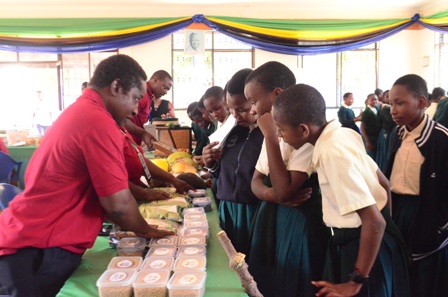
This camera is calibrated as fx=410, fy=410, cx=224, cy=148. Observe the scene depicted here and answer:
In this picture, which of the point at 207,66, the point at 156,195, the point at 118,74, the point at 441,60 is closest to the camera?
the point at 118,74

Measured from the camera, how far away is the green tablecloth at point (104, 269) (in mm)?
1212

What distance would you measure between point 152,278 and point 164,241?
12.1 inches

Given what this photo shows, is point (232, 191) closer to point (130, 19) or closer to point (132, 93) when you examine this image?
point (132, 93)

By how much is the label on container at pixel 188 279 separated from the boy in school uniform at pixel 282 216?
573 millimetres

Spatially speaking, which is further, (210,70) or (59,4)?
(210,70)

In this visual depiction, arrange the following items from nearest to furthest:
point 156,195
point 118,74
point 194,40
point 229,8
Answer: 1. point 118,74
2. point 156,195
3. point 194,40
4. point 229,8

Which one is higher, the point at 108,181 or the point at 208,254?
the point at 108,181

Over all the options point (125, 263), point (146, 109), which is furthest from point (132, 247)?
point (146, 109)

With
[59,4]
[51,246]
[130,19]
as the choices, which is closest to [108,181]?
Result: [51,246]

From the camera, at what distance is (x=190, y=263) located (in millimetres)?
1283

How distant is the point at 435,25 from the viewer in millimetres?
7562

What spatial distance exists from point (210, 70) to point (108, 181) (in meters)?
8.05

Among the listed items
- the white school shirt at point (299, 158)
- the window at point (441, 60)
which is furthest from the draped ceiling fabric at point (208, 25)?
the white school shirt at point (299, 158)

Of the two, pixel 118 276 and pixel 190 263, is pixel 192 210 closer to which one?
pixel 190 263
